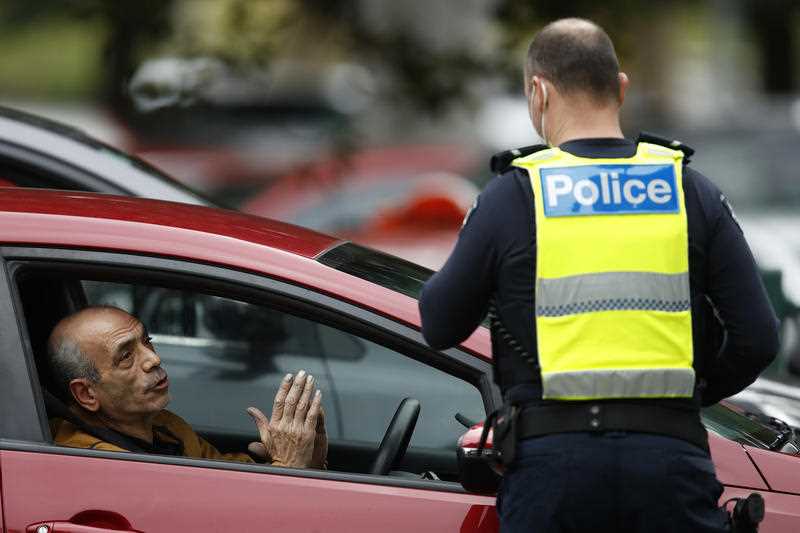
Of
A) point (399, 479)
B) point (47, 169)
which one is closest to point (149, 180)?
point (47, 169)

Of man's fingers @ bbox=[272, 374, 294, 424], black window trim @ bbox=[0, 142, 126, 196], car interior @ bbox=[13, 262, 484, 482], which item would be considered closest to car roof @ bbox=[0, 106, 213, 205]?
black window trim @ bbox=[0, 142, 126, 196]

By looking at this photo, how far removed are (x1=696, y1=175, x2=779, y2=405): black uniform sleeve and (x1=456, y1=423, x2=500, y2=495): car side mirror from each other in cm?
47

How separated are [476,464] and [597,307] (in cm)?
41

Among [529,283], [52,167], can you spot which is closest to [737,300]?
[529,283]

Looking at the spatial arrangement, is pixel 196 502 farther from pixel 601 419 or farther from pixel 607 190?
pixel 607 190

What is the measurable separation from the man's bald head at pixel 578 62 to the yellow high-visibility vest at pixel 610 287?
17cm

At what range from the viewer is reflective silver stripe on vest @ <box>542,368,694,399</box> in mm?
2574

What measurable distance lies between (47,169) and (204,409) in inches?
39.1

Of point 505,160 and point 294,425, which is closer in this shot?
point 505,160

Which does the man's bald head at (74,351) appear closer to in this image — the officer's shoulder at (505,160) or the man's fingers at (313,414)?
the man's fingers at (313,414)

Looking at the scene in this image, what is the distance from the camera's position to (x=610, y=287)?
102 inches

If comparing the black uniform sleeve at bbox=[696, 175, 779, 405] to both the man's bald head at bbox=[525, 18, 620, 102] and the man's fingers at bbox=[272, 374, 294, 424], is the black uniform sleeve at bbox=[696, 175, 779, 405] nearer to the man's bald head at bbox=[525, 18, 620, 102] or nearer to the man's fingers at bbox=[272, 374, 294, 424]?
the man's bald head at bbox=[525, 18, 620, 102]

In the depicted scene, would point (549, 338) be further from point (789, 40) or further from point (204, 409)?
point (789, 40)

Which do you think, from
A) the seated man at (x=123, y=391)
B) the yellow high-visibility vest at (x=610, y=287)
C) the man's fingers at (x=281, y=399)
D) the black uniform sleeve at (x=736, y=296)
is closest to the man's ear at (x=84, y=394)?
the seated man at (x=123, y=391)
